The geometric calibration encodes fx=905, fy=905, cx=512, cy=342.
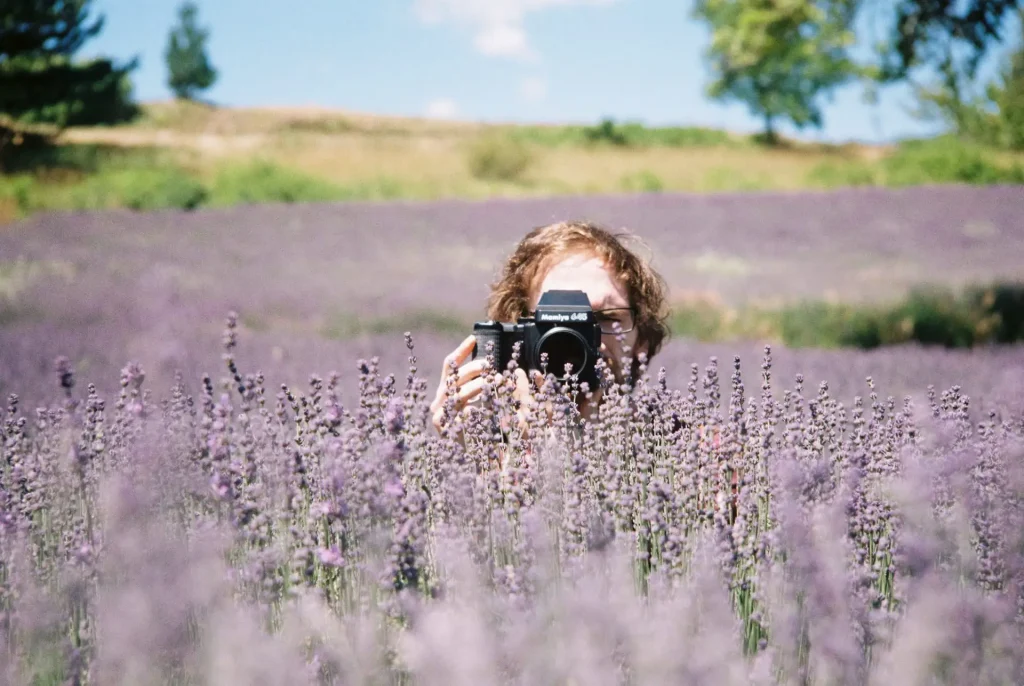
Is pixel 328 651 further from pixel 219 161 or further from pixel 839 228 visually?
pixel 219 161

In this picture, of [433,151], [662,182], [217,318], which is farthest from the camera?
[433,151]

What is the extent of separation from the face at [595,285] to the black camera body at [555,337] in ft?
0.75

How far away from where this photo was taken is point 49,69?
20.4 metres

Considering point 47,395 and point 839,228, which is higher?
point 839,228

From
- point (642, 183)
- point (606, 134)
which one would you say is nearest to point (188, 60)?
point (606, 134)

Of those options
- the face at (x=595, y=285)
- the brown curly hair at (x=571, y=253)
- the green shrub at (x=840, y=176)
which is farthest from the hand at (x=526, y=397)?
the green shrub at (x=840, y=176)

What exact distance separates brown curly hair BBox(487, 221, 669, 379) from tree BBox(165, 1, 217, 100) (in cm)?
4885

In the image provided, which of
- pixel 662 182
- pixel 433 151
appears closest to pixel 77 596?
pixel 662 182

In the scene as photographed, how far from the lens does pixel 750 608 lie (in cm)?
141

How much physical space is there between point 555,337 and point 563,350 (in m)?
0.04

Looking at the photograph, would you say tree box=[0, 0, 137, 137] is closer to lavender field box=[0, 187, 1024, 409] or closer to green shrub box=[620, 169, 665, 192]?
lavender field box=[0, 187, 1024, 409]

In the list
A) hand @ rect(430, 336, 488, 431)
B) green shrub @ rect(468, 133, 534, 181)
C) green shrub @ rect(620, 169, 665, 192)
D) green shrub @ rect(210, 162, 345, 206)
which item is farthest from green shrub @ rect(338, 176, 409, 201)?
hand @ rect(430, 336, 488, 431)

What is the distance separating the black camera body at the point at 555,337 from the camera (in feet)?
6.09

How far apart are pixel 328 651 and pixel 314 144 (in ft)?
92.1
